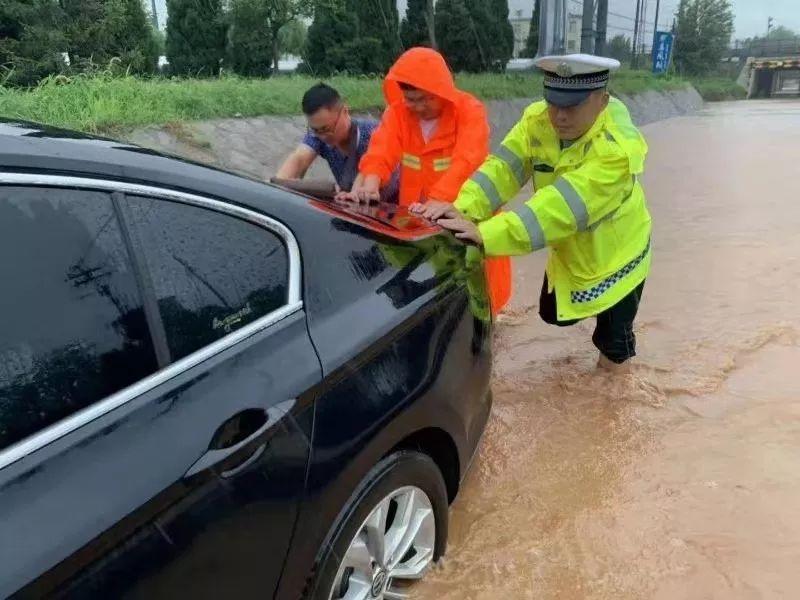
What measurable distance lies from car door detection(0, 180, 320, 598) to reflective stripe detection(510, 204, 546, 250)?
1432 mm

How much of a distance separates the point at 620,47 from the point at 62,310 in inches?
1379

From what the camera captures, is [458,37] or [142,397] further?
[458,37]

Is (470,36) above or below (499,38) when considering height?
above

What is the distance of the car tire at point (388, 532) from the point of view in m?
1.73

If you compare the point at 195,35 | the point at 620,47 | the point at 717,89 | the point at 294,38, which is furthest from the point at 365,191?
the point at 717,89

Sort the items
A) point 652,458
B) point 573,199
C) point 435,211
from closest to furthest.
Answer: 1. point 435,211
2. point 573,199
3. point 652,458

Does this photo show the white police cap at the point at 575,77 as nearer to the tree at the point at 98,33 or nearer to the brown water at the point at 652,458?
the brown water at the point at 652,458

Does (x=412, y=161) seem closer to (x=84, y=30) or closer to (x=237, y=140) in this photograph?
(x=237, y=140)

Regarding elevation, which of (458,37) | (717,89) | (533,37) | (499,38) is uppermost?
(458,37)

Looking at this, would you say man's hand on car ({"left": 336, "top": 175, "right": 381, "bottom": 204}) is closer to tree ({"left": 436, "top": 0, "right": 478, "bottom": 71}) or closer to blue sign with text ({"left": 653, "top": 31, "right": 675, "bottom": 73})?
tree ({"left": 436, "top": 0, "right": 478, "bottom": 71})

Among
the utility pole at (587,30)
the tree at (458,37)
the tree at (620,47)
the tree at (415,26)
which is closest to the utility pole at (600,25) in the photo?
the utility pole at (587,30)

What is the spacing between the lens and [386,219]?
2.40m

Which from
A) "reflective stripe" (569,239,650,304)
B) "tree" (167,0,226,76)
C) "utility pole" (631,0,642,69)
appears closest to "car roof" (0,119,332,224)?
"reflective stripe" (569,239,650,304)

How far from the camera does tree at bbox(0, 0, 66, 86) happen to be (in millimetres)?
9648
